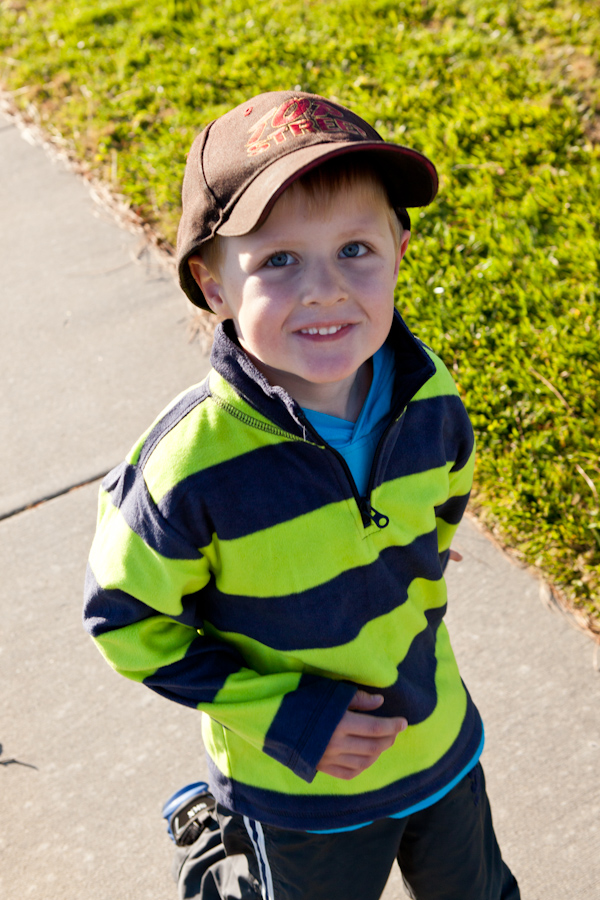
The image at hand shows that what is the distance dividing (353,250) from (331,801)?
3.39ft

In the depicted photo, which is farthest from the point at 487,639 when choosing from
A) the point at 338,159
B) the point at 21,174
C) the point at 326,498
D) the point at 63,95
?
the point at 63,95

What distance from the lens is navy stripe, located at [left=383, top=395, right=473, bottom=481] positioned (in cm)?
167

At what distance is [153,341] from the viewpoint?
A: 366cm

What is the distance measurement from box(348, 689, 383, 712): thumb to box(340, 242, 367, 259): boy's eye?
0.81 meters

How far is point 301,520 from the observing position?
5.04ft

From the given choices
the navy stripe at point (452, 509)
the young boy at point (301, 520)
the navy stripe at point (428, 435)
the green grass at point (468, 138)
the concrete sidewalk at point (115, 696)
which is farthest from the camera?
the green grass at point (468, 138)

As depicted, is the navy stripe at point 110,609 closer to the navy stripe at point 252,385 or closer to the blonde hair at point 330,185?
the navy stripe at point 252,385

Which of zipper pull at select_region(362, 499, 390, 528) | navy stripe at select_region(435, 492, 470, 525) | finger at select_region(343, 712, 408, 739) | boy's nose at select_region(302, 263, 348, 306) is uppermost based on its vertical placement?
boy's nose at select_region(302, 263, 348, 306)

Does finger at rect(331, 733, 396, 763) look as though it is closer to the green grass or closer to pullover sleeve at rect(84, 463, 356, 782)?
pullover sleeve at rect(84, 463, 356, 782)

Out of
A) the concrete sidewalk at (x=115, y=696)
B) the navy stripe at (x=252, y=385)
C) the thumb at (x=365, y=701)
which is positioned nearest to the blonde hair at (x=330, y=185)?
the navy stripe at (x=252, y=385)

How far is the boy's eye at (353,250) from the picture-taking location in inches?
58.7

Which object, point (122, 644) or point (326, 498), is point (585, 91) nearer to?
point (326, 498)

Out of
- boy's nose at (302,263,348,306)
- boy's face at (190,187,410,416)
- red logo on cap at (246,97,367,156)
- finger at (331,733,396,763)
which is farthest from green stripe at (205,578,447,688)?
red logo on cap at (246,97,367,156)

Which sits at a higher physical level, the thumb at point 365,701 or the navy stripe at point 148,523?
the navy stripe at point 148,523
